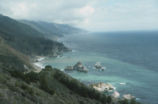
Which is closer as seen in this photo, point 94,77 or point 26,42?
point 94,77

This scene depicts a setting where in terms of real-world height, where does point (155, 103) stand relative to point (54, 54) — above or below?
below

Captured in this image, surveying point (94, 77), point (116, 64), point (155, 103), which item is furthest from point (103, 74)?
point (155, 103)

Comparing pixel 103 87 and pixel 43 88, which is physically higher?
pixel 43 88

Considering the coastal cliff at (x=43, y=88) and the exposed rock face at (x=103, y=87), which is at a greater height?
the coastal cliff at (x=43, y=88)

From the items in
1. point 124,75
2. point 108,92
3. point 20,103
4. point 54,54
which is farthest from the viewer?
point 54,54

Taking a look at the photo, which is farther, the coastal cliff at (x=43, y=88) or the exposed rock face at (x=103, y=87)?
the exposed rock face at (x=103, y=87)

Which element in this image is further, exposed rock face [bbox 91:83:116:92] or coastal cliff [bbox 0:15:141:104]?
exposed rock face [bbox 91:83:116:92]

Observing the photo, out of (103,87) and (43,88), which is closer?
(43,88)

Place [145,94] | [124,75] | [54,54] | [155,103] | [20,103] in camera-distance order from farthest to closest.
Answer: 1. [54,54]
2. [124,75]
3. [145,94]
4. [155,103]
5. [20,103]

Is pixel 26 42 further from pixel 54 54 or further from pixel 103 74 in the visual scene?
pixel 103 74

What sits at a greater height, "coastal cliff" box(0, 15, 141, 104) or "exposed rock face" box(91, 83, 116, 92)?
"coastal cliff" box(0, 15, 141, 104)

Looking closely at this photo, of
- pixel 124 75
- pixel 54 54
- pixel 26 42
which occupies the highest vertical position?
pixel 26 42
